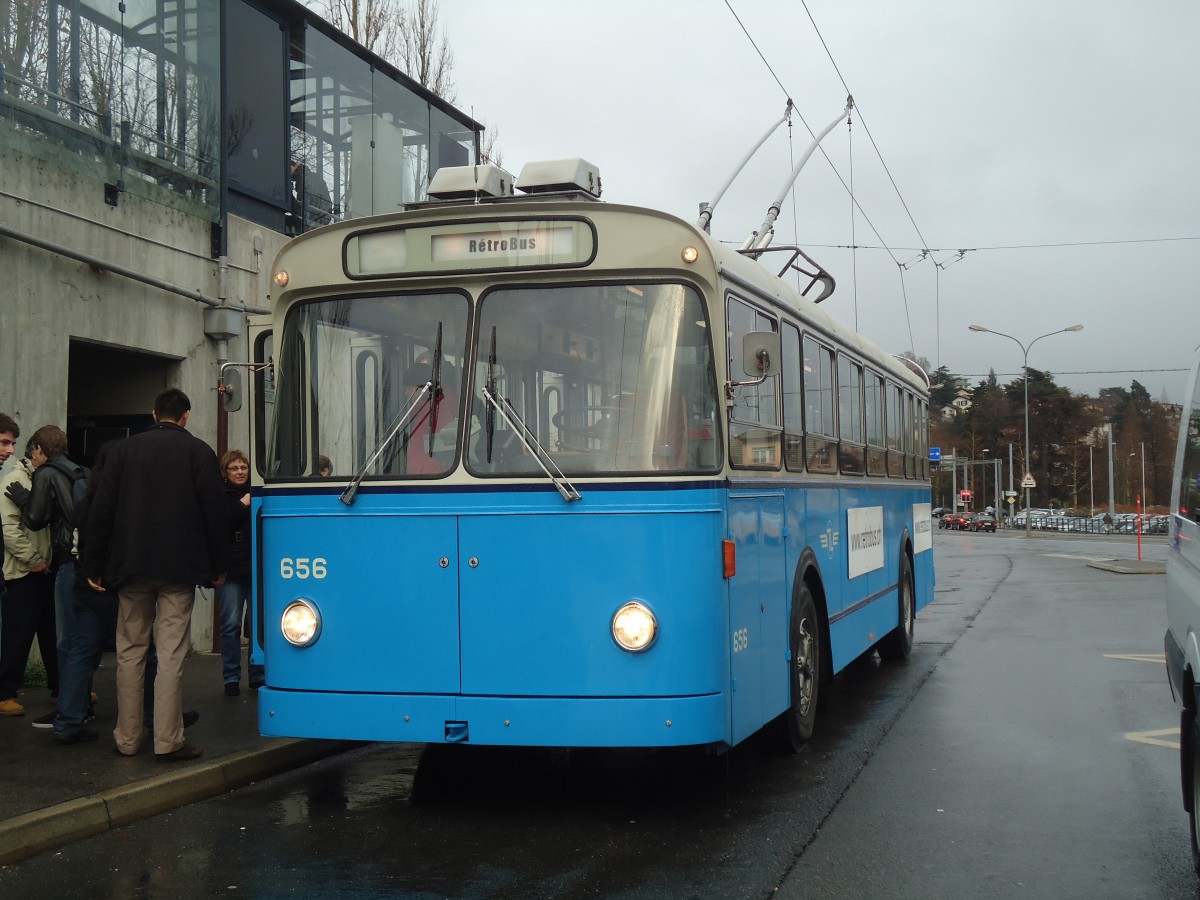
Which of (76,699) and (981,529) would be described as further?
(981,529)

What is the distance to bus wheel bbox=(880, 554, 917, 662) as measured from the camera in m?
12.5

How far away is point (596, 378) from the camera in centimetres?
623

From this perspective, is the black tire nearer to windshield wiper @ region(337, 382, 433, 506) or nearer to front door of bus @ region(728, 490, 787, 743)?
front door of bus @ region(728, 490, 787, 743)

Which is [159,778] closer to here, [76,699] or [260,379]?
[76,699]

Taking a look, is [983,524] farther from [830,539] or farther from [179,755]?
[179,755]

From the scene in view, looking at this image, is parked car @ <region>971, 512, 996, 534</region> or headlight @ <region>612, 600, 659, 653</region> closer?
headlight @ <region>612, 600, 659, 653</region>

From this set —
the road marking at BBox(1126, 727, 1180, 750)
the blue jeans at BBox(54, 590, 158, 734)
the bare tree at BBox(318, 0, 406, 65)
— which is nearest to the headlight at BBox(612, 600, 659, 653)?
the blue jeans at BBox(54, 590, 158, 734)

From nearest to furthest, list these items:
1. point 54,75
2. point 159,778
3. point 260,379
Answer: point 159,778
point 260,379
point 54,75

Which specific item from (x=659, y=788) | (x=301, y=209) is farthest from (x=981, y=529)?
(x=659, y=788)

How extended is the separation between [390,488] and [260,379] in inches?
56.0

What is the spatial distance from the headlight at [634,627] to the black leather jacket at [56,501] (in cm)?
390

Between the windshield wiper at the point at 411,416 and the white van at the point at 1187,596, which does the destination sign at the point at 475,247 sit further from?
the white van at the point at 1187,596

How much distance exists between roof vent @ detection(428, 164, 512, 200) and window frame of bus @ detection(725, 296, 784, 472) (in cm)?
158

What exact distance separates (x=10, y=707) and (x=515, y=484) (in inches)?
180
